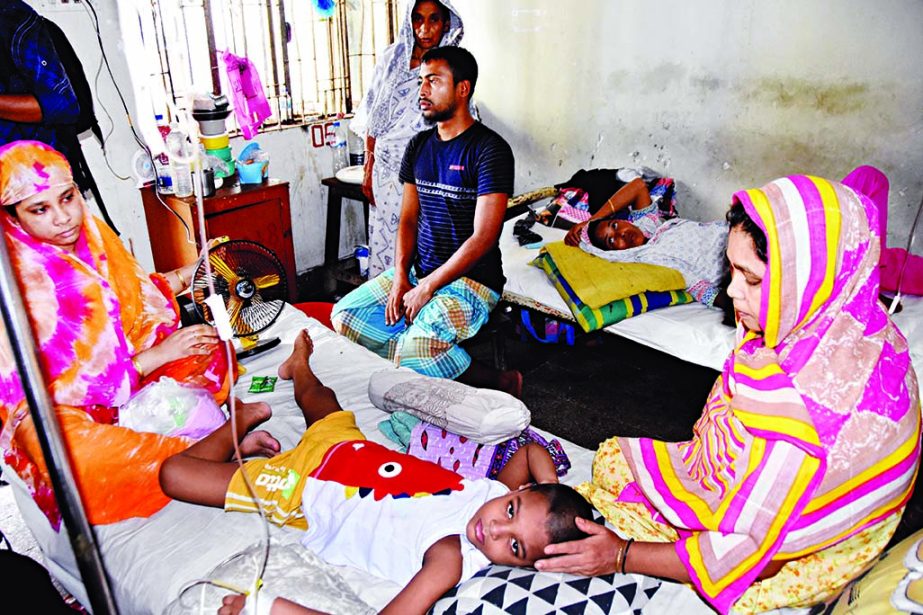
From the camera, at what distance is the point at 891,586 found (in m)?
1.06

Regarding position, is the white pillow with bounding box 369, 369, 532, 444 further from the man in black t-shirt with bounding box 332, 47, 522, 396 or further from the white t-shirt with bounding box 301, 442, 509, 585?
the man in black t-shirt with bounding box 332, 47, 522, 396

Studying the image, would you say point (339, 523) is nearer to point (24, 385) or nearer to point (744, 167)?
point (24, 385)

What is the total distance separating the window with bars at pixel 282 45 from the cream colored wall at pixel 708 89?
2.80 feet

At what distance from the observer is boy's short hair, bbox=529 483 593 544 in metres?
1.39

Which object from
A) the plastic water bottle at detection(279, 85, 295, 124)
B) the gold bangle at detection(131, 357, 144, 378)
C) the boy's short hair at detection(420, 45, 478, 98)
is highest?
the boy's short hair at detection(420, 45, 478, 98)

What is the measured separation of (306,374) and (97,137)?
6.10 ft

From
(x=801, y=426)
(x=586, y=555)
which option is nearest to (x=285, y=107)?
(x=586, y=555)

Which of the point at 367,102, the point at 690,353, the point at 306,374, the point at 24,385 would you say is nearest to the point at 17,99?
the point at 306,374

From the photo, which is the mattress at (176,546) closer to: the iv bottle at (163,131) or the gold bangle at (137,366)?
the gold bangle at (137,366)

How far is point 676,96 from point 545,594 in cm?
340

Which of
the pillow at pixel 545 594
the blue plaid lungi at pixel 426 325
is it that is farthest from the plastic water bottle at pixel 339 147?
the pillow at pixel 545 594

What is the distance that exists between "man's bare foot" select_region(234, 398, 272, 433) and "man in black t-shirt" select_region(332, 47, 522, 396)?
1.92 feet

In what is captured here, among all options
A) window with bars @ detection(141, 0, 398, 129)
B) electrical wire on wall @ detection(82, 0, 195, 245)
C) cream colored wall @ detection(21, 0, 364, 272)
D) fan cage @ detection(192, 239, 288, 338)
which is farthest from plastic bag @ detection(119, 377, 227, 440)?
window with bars @ detection(141, 0, 398, 129)

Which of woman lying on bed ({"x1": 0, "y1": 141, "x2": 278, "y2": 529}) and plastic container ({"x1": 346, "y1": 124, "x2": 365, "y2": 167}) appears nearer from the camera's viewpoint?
woman lying on bed ({"x1": 0, "y1": 141, "x2": 278, "y2": 529})
